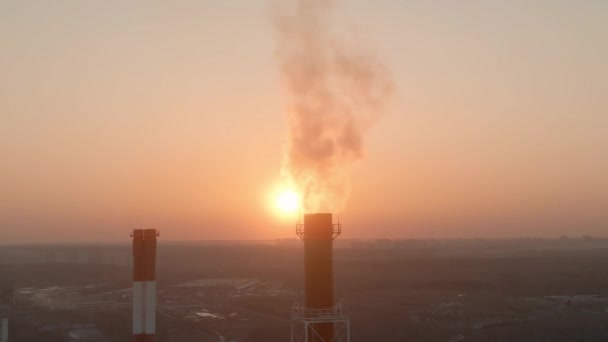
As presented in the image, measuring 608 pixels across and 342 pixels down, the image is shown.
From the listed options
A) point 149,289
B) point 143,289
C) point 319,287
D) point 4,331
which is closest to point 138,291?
point 143,289

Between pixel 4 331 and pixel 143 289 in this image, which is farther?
pixel 4 331

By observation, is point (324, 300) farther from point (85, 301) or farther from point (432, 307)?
point (85, 301)

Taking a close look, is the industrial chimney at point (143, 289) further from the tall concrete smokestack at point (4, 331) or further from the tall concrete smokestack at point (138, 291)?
the tall concrete smokestack at point (4, 331)

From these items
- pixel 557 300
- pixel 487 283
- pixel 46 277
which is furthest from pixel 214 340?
pixel 46 277

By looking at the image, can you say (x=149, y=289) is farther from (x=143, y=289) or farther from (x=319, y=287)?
(x=319, y=287)

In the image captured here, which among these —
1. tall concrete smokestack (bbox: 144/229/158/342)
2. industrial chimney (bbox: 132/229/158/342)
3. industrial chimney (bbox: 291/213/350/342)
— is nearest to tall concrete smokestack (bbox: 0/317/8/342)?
industrial chimney (bbox: 132/229/158/342)
